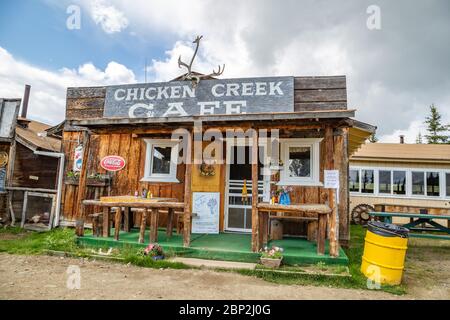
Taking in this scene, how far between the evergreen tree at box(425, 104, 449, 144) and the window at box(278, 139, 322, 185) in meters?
28.3

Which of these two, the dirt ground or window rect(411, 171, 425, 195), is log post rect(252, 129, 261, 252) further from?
window rect(411, 171, 425, 195)

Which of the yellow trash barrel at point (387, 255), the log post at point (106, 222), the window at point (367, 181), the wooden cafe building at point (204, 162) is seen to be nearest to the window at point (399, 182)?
the window at point (367, 181)

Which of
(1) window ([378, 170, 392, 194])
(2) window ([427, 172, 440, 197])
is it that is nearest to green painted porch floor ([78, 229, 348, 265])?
(1) window ([378, 170, 392, 194])

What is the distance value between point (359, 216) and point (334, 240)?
7943 millimetres

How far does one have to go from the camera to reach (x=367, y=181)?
1245cm

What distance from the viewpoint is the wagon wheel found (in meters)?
11.8

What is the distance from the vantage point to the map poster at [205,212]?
730cm

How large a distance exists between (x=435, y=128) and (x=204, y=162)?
103 feet

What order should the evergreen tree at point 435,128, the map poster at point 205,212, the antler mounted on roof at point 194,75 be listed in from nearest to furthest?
the map poster at point 205,212
the antler mounted on roof at point 194,75
the evergreen tree at point 435,128

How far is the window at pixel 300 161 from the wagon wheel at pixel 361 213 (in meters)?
6.48

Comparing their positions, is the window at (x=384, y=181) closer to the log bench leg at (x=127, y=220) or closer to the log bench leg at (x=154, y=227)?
the log bench leg at (x=154, y=227)

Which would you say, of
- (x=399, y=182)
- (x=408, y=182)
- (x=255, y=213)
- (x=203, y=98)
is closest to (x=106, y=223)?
(x=255, y=213)

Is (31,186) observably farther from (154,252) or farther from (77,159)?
(154,252)

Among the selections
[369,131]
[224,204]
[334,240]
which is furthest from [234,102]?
[334,240]
